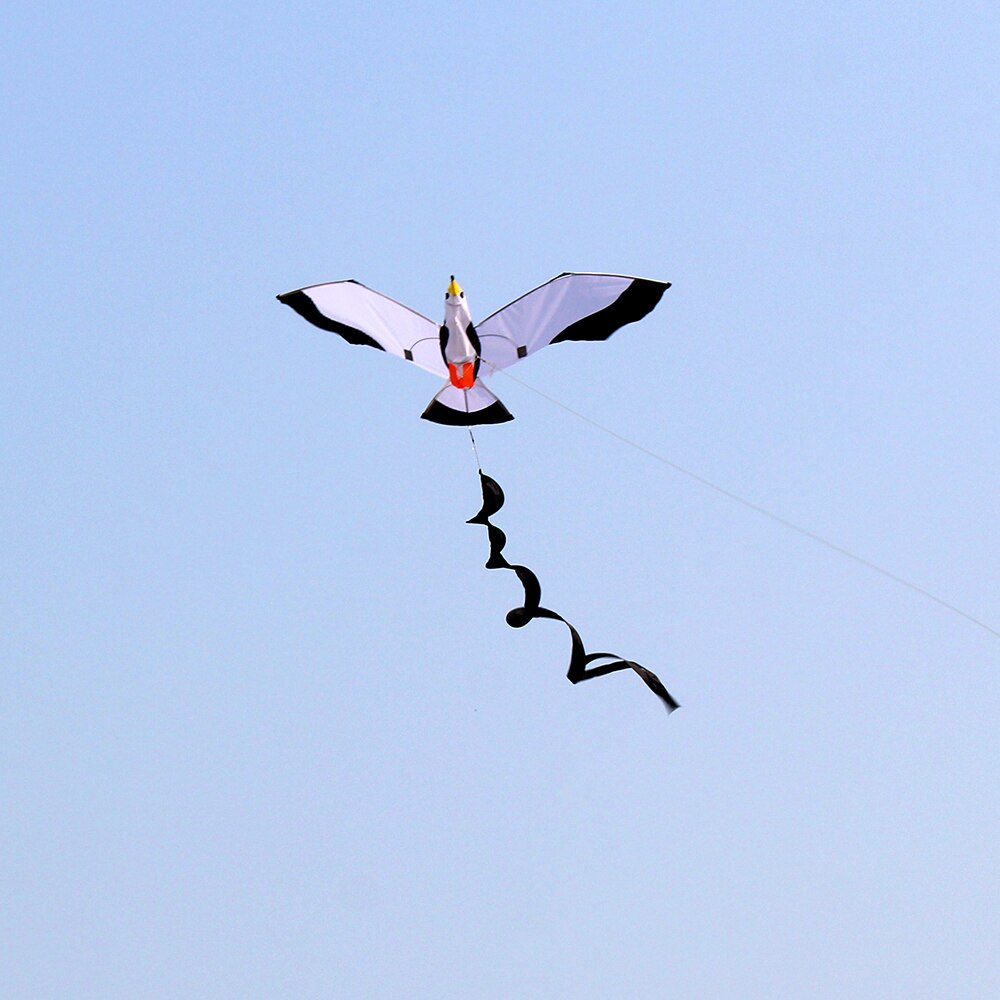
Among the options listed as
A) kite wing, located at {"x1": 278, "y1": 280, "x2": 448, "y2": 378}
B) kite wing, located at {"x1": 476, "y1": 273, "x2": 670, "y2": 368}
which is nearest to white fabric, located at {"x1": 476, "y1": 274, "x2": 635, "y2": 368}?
kite wing, located at {"x1": 476, "y1": 273, "x2": 670, "y2": 368}

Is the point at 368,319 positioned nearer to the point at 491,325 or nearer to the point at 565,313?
the point at 491,325

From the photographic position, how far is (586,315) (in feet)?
53.4

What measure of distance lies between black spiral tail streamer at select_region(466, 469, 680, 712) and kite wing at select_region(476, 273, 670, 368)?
1409mm

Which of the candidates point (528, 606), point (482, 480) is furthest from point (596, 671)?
point (482, 480)

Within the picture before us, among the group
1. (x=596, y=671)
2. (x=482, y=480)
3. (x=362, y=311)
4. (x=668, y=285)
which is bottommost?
(x=596, y=671)

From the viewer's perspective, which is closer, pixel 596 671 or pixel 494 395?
pixel 596 671

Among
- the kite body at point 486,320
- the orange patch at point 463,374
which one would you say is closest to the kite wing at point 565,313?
the kite body at point 486,320

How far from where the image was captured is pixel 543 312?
1623 cm

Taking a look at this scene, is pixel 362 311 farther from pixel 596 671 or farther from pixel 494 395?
pixel 596 671

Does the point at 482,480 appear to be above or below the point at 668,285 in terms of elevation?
below

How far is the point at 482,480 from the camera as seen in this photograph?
54.3 feet

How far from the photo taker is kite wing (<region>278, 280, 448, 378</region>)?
16078 millimetres

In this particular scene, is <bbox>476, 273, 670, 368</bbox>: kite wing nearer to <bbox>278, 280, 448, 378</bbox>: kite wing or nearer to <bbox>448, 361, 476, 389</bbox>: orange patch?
<bbox>448, 361, 476, 389</bbox>: orange patch

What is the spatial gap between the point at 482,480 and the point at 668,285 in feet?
9.24
